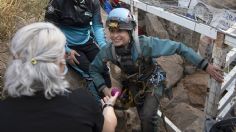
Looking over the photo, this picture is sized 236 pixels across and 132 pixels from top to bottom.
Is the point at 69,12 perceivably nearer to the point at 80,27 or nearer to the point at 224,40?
the point at 80,27

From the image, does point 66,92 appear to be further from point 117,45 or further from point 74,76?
point 74,76

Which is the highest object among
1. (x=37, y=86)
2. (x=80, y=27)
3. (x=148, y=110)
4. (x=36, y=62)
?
(x=36, y=62)

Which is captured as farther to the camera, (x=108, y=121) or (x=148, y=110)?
(x=148, y=110)

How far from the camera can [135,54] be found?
4316 mm

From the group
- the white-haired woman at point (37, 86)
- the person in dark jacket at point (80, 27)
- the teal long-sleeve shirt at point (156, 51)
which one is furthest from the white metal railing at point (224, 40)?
the white-haired woman at point (37, 86)

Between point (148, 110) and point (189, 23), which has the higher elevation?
point (189, 23)

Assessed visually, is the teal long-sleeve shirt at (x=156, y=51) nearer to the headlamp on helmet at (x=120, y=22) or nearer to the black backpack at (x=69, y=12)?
the headlamp on helmet at (x=120, y=22)

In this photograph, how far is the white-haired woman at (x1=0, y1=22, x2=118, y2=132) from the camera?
2348mm

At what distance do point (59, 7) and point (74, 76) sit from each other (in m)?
0.88

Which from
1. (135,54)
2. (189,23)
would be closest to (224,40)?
(189,23)

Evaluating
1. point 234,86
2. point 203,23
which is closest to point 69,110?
point 203,23

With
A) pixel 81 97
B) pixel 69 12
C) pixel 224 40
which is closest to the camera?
pixel 81 97

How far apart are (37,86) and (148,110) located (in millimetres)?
2175

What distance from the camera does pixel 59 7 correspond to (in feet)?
17.0
